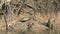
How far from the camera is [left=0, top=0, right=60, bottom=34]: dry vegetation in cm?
1462

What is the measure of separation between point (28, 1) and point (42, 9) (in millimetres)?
1095

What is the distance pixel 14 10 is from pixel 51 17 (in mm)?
2620

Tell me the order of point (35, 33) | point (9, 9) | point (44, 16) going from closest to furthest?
1. point (35, 33)
2. point (9, 9)
3. point (44, 16)

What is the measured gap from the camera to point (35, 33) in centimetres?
A: 1302

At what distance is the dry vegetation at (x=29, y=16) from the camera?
14.6 meters

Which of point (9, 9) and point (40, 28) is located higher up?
point (9, 9)

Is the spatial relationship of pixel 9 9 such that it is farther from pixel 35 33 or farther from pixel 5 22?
pixel 35 33

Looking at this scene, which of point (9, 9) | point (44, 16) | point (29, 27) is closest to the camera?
point (29, 27)

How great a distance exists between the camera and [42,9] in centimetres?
1748

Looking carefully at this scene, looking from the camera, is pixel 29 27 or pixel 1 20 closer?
pixel 29 27

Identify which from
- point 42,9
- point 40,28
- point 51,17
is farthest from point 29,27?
point 42,9

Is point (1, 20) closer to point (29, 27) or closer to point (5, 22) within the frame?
point (5, 22)

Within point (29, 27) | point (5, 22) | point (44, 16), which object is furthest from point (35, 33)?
point (44, 16)

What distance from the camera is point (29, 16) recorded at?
1648cm
